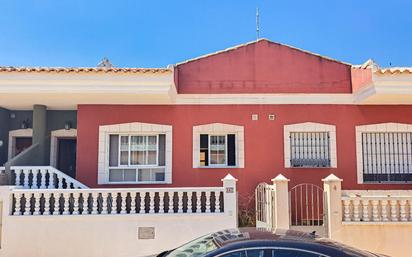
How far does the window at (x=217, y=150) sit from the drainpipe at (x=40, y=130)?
200 inches

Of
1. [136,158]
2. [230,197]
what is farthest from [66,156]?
[230,197]

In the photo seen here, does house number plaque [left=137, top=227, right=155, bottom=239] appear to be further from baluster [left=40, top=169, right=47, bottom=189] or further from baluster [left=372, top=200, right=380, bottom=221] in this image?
baluster [left=372, top=200, right=380, bottom=221]

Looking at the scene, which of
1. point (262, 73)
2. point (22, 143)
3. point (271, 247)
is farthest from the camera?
point (22, 143)

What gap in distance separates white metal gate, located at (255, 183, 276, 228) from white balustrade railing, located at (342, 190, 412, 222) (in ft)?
5.40

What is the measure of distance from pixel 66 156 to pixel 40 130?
62.0 inches

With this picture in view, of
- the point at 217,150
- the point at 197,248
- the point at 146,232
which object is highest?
the point at 217,150

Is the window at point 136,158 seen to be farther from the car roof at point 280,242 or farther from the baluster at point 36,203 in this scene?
the car roof at point 280,242

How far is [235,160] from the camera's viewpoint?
480 inches

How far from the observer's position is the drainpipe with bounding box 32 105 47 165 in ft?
41.2

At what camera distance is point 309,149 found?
1214cm

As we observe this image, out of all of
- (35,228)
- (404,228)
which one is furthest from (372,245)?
(35,228)

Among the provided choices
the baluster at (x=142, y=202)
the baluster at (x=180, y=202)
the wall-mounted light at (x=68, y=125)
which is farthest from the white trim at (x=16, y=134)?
the baluster at (x=180, y=202)

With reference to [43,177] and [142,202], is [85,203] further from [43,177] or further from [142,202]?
[43,177]

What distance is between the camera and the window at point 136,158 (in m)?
12.1
